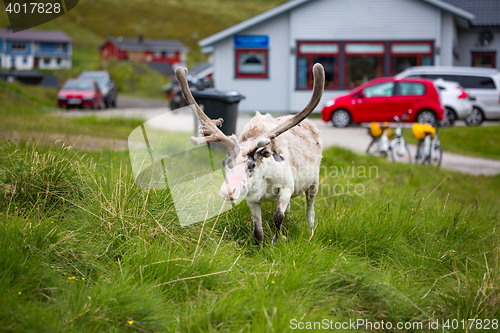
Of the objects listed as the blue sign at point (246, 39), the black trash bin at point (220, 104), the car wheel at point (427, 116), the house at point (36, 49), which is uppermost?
the house at point (36, 49)

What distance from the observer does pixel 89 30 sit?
128m

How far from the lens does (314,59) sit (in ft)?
76.7

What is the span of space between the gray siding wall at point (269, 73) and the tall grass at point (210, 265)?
1803 centimetres

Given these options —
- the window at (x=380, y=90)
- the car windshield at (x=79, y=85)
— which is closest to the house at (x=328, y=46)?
the window at (x=380, y=90)

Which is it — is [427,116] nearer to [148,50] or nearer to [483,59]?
[483,59]

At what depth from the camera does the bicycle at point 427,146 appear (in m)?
11.8

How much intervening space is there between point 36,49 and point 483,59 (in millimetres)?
91128

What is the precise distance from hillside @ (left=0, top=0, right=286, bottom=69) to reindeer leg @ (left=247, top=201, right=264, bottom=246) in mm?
112243

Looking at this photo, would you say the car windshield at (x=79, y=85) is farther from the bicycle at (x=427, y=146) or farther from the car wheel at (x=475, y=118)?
the bicycle at (x=427, y=146)

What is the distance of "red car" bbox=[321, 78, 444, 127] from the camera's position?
17.8 meters

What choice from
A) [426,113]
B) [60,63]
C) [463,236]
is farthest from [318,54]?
[60,63]

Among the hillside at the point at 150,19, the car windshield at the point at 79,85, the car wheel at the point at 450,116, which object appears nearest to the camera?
the car wheel at the point at 450,116

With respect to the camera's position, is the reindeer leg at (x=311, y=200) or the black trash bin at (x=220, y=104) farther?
the black trash bin at (x=220, y=104)

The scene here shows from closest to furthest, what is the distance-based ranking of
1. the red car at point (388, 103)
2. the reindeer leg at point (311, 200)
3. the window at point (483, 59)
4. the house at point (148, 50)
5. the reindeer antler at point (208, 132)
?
the reindeer antler at point (208, 132) → the reindeer leg at point (311, 200) → the red car at point (388, 103) → the window at point (483, 59) → the house at point (148, 50)
